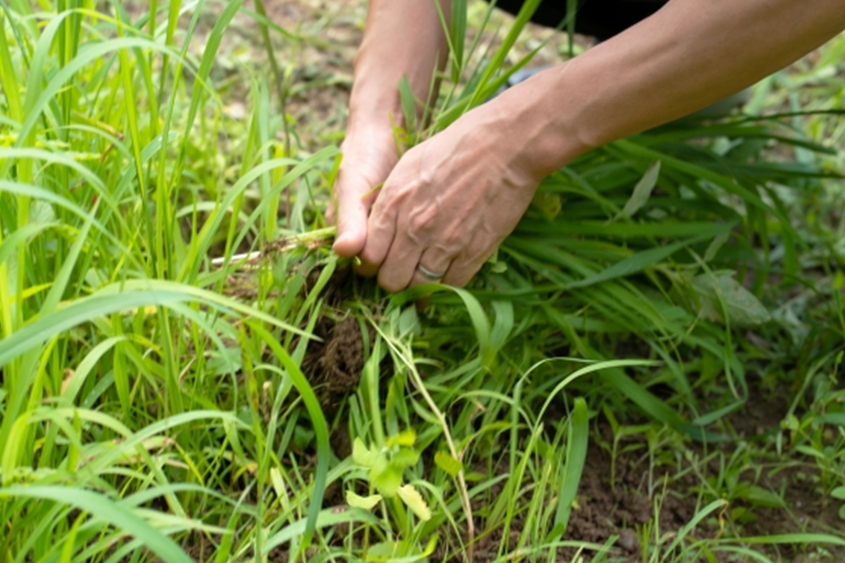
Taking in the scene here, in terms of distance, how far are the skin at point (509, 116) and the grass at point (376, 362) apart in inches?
3.0

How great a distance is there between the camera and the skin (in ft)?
3.37

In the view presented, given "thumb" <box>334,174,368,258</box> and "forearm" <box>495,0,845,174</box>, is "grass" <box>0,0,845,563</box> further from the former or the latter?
"forearm" <box>495,0,845,174</box>

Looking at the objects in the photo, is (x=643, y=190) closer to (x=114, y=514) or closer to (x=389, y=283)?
(x=389, y=283)

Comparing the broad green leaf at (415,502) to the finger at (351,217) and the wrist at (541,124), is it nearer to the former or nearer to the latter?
the finger at (351,217)

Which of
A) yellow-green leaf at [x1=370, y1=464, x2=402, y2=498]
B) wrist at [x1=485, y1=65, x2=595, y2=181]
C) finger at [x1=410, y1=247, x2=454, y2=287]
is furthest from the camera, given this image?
finger at [x1=410, y1=247, x2=454, y2=287]

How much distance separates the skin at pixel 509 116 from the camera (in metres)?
1.03

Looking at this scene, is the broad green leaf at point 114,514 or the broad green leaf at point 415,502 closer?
the broad green leaf at point 114,514

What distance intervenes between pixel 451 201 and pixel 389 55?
366 mm

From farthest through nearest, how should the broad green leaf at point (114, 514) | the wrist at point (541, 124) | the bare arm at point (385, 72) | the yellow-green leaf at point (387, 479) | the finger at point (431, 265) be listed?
the bare arm at point (385, 72) → the finger at point (431, 265) → the wrist at point (541, 124) → the yellow-green leaf at point (387, 479) → the broad green leaf at point (114, 514)

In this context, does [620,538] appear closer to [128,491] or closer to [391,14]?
[128,491]

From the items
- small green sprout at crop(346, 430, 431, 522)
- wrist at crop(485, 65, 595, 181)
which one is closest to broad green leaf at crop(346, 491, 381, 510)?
small green sprout at crop(346, 430, 431, 522)

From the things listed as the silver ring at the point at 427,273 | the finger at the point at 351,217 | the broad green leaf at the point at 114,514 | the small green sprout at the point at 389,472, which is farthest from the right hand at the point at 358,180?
the broad green leaf at the point at 114,514

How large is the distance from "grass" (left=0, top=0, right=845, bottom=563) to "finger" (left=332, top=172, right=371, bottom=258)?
4 cm

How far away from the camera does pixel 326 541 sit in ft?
3.50
